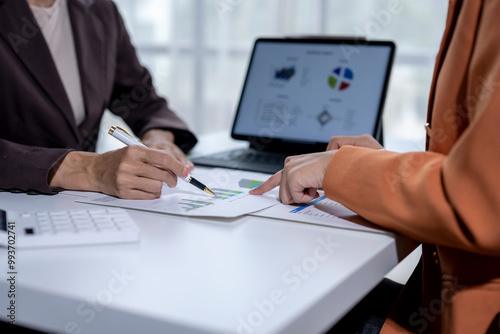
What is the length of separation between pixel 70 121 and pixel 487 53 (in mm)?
1050

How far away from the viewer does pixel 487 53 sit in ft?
2.22

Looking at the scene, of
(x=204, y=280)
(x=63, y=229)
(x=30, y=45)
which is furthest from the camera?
(x=30, y=45)

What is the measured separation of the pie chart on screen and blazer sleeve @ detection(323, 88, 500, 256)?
2.14 ft

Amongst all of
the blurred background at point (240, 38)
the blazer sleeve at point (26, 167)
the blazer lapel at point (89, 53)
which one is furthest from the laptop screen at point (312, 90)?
the blurred background at point (240, 38)

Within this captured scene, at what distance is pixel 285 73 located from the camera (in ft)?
4.85

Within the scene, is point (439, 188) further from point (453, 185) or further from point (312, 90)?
point (312, 90)

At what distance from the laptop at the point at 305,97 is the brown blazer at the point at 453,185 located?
0.51m

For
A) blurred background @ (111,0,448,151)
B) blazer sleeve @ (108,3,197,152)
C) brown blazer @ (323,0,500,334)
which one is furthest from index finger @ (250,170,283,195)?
blurred background @ (111,0,448,151)

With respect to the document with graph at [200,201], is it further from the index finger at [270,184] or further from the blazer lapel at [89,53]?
the blazer lapel at [89,53]

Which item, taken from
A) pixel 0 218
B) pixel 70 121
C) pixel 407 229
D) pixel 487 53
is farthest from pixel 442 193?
pixel 70 121

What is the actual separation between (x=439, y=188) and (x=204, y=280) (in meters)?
0.30

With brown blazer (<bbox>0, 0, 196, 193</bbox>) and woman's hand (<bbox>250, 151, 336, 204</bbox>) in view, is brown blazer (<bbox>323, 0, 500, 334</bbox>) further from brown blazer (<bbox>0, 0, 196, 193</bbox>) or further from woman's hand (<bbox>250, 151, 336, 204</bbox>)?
brown blazer (<bbox>0, 0, 196, 193</bbox>)

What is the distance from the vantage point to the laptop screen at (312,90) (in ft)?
4.47

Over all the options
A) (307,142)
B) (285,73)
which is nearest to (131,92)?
(285,73)
